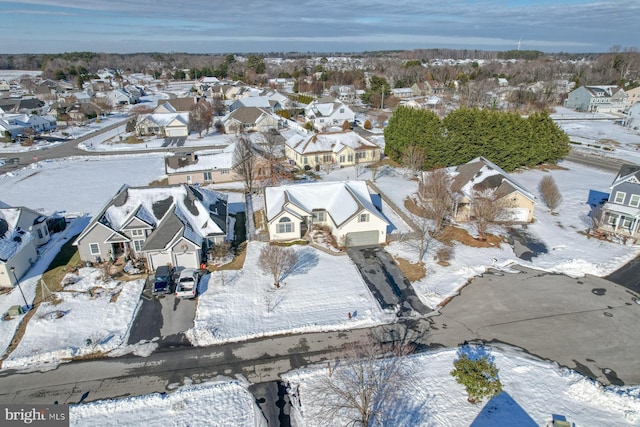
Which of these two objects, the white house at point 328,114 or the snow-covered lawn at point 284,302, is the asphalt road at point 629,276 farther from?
the white house at point 328,114

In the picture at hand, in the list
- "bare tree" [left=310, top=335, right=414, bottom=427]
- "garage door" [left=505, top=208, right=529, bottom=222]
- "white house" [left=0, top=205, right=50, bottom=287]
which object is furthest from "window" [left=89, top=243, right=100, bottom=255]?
"garage door" [left=505, top=208, right=529, bottom=222]

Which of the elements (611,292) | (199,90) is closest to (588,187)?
(611,292)

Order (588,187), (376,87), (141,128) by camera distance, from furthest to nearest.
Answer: (376,87) → (141,128) → (588,187)

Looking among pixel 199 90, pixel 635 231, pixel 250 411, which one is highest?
pixel 199 90

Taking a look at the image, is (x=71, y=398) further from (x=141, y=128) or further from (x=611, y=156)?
(x=611, y=156)

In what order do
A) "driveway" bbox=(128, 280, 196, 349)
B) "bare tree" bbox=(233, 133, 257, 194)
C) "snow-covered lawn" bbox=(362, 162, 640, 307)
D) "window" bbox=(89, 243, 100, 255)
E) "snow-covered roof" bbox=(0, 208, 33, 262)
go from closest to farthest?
"driveway" bbox=(128, 280, 196, 349) < "snow-covered roof" bbox=(0, 208, 33, 262) < "snow-covered lawn" bbox=(362, 162, 640, 307) < "window" bbox=(89, 243, 100, 255) < "bare tree" bbox=(233, 133, 257, 194)

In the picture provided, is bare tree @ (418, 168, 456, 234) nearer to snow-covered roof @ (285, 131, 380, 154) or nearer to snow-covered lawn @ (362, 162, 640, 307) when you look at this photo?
snow-covered lawn @ (362, 162, 640, 307)
